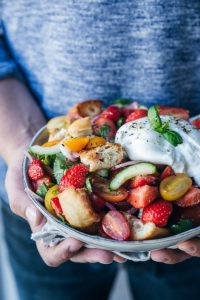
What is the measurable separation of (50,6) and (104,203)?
0.71 meters

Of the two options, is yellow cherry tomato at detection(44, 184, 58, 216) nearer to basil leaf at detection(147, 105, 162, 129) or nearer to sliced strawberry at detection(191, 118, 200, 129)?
basil leaf at detection(147, 105, 162, 129)

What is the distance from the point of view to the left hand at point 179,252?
3.60ft

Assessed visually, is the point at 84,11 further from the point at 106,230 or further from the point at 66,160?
the point at 106,230

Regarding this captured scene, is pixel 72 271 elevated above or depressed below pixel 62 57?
below

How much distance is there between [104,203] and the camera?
1.10 meters

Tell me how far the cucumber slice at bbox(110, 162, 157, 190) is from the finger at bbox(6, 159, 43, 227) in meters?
0.27

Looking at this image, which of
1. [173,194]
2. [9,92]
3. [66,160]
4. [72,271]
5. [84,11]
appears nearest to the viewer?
[173,194]

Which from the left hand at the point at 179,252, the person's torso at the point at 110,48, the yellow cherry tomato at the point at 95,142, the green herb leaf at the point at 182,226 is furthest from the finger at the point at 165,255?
the person's torso at the point at 110,48

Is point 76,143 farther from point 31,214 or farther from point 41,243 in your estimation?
point 41,243

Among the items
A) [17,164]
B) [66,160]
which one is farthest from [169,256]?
[17,164]

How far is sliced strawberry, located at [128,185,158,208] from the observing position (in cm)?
104

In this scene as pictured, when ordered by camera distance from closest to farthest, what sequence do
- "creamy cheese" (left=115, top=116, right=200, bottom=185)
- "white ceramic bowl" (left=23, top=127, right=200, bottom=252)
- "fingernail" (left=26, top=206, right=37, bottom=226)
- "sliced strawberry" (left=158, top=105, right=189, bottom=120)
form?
"white ceramic bowl" (left=23, top=127, right=200, bottom=252) < "creamy cheese" (left=115, top=116, right=200, bottom=185) < "fingernail" (left=26, top=206, right=37, bottom=226) < "sliced strawberry" (left=158, top=105, right=189, bottom=120)

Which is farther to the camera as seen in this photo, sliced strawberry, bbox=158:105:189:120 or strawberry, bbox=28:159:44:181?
sliced strawberry, bbox=158:105:189:120

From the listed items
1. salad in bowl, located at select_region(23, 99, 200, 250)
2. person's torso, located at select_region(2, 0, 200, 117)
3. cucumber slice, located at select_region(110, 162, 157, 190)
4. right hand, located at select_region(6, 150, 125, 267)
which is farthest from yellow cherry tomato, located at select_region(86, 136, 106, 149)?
person's torso, located at select_region(2, 0, 200, 117)
